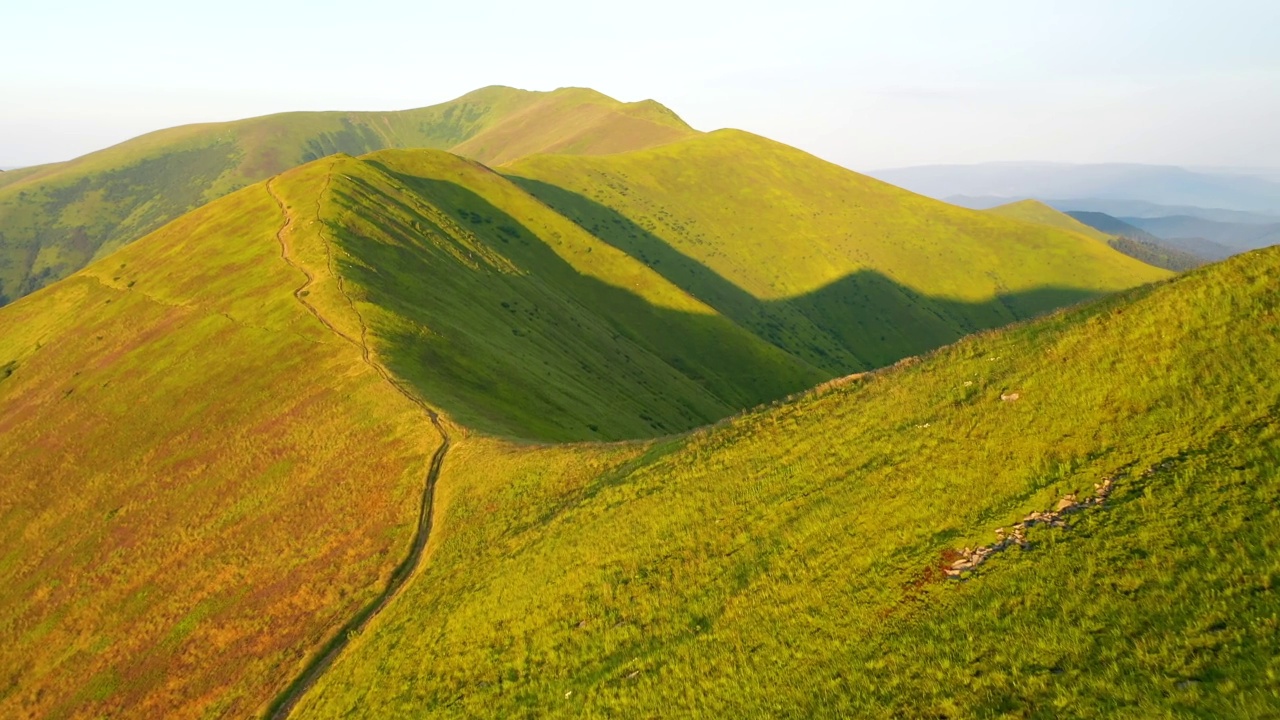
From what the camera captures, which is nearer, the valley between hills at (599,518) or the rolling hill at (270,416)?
the valley between hills at (599,518)

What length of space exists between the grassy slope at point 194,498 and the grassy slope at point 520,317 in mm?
7614

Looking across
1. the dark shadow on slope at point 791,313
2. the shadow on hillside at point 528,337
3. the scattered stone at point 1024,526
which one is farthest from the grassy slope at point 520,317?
the scattered stone at point 1024,526

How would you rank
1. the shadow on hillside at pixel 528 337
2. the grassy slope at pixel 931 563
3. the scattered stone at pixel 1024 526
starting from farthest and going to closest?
the shadow on hillside at pixel 528 337 → the scattered stone at pixel 1024 526 → the grassy slope at pixel 931 563

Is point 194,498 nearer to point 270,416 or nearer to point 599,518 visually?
point 270,416

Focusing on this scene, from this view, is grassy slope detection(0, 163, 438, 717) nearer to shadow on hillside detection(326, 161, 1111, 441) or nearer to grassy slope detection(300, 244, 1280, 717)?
shadow on hillside detection(326, 161, 1111, 441)

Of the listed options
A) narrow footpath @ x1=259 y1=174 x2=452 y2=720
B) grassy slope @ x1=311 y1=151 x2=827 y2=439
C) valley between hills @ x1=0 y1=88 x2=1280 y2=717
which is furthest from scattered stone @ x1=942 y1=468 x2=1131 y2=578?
grassy slope @ x1=311 y1=151 x2=827 y2=439

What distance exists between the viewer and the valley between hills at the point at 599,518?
15648mm

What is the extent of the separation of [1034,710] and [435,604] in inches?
972

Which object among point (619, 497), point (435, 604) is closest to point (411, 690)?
point (435, 604)

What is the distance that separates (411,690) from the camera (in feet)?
82.3

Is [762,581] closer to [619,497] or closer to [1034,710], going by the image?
[1034,710]

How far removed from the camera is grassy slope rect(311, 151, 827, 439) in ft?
206

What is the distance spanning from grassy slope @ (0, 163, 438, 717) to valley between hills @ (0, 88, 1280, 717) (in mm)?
231

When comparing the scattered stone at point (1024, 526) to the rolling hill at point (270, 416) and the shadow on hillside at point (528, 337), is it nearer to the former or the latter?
the rolling hill at point (270, 416)
